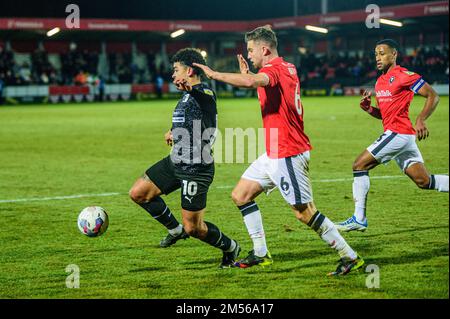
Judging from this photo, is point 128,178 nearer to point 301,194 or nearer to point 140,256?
point 140,256

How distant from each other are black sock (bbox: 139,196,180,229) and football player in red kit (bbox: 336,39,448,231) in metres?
2.11

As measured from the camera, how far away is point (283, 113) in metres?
7.01

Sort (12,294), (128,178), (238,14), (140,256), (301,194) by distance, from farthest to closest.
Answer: (238,14) < (128,178) < (140,256) < (301,194) < (12,294)

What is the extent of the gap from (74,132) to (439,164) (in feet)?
44.8

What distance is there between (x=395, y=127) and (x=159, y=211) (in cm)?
311

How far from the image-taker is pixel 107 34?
57.6 metres

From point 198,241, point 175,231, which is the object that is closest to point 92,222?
point 175,231

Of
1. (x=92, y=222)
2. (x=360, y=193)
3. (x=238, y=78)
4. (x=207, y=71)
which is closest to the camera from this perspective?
(x=238, y=78)

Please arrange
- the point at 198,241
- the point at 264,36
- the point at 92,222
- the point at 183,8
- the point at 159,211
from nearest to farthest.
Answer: the point at 264,36, the point at 159,211, the point at 92,222, the point at 198,241, the point at 183,8

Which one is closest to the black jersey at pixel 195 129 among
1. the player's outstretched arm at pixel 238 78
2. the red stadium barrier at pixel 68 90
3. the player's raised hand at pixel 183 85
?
the player's raised hand at pixel 183 85

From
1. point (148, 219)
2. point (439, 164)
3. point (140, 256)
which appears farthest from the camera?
point (439, 164)

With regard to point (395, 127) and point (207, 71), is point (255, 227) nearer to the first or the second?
point (207, 71)

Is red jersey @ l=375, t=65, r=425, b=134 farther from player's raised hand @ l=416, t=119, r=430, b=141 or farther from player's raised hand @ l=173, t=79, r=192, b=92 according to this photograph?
player's raised hand @ l=173, t=79, r=192, b=92

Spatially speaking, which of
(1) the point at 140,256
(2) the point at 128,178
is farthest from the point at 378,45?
(2) the point at 128,178
